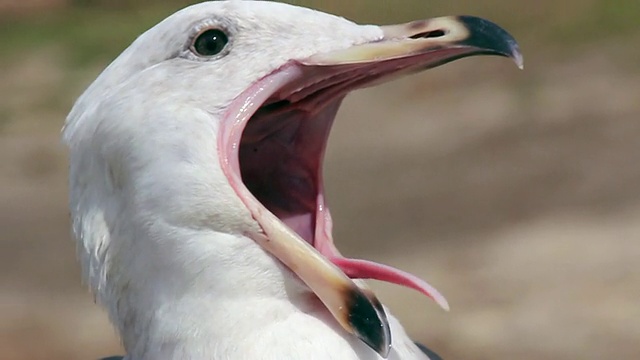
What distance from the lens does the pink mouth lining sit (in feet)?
5.35

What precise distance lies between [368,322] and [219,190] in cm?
25

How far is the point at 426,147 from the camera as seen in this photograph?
18.8 ft

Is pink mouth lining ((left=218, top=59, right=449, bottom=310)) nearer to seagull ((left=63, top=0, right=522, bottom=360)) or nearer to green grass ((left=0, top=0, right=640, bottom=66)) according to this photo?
seagull ((left=63, top=0, right=522, bottom=360))

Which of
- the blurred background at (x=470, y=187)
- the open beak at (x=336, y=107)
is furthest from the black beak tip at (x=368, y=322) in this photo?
the blurred background at (x=470, y=187)

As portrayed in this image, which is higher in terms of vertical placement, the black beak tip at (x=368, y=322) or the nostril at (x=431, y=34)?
the nostril at (x=431, y=34)

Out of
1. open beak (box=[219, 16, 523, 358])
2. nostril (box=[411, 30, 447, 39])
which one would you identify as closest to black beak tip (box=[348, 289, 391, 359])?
open beak (box=[219, 16, 523, 358])

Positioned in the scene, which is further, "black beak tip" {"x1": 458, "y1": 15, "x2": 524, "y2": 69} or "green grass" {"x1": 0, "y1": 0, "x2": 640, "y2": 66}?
"green grass" {"x1": 0, "y1": 0, "x2": 640, "y2": 66}

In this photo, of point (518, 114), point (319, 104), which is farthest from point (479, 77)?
point (319, 104)

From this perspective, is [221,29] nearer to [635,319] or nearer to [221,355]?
[221,355]

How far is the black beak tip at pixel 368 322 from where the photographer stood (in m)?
1.54

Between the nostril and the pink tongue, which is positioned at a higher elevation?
the nostril

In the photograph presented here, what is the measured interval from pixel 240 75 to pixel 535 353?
8.08 feet

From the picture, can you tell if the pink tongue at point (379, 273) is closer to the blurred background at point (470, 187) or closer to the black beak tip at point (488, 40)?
the black beak tip at point (488, 40)

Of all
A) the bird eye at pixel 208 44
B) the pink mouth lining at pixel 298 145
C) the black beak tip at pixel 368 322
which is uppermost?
the bird eye at pixel 208 44
